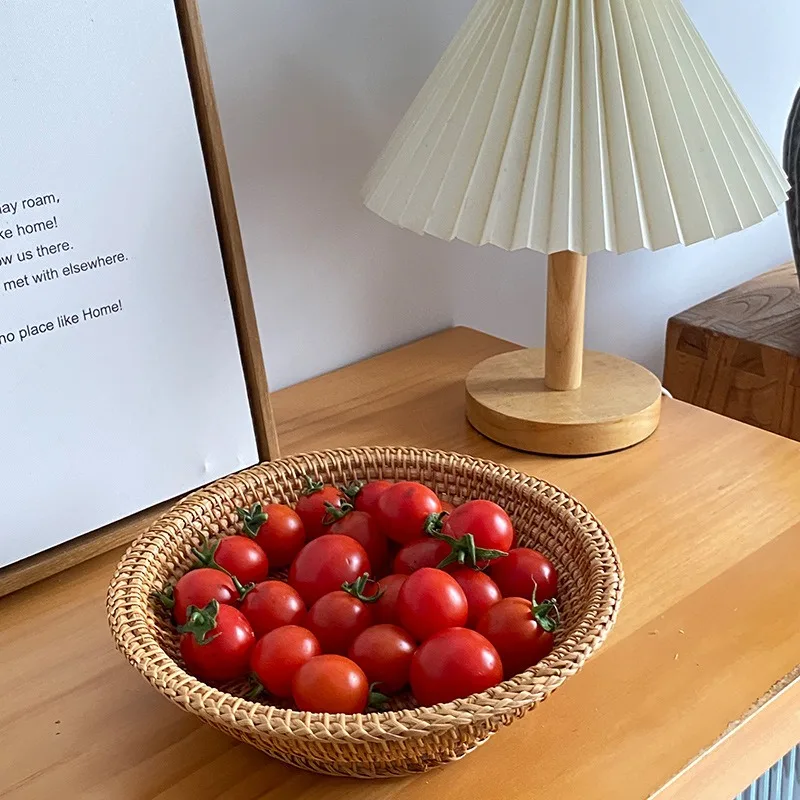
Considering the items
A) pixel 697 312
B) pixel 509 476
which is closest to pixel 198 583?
pixel 509 476

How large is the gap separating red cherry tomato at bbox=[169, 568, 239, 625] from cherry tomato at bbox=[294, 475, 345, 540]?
0.30 ft

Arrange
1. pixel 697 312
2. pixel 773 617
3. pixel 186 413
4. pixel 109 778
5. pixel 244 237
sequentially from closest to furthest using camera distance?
pixel 109 778 < pixel 773 617 < pixel 186 413 < pixel 244 237 < pixel 697 312

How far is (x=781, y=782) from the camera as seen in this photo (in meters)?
0.88

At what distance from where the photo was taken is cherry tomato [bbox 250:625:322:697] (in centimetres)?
51

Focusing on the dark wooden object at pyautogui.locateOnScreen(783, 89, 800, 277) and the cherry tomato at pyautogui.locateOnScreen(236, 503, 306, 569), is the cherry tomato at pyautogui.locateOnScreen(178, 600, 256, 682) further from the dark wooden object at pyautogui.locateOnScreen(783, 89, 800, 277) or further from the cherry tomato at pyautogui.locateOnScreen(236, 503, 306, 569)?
the dark wooden object at pyautogui.locateOnScreen(783, 89, 800, 277)

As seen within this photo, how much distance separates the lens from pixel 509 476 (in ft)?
2.19

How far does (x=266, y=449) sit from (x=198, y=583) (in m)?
0.25

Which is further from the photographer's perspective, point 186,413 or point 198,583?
point 186,413

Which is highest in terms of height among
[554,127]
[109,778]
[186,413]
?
[554,127]

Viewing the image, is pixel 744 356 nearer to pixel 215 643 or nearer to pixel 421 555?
pixel 421 555

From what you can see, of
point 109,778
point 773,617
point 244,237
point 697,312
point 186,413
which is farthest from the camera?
point 697,312

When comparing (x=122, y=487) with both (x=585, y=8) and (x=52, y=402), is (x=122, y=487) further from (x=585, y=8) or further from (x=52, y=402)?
(x=585, y=8)

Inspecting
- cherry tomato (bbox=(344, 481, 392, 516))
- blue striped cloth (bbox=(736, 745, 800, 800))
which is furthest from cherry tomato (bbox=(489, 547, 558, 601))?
blue striped cloth (bbox=(736, 745, 800, 800))

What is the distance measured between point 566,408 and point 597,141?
25 centimetres
